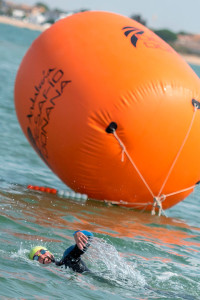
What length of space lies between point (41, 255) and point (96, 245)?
0.83 m

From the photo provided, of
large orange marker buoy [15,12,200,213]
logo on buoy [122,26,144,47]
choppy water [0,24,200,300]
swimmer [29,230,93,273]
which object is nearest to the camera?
choppy water [0,24,200,300]

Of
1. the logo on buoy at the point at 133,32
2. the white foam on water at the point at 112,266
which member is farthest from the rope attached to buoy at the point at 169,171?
the white foam on water at the point at 112,266

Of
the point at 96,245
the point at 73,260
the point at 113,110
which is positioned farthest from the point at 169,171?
the point at 73,260

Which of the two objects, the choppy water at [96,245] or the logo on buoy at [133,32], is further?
the logo on buoy at [133,32]

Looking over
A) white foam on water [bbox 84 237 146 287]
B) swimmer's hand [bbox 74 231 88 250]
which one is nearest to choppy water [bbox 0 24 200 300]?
white foam on water [bbox 84 237 146 287]

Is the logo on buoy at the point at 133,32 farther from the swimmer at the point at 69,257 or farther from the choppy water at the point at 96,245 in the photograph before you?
the swimmer at the point at 69,257

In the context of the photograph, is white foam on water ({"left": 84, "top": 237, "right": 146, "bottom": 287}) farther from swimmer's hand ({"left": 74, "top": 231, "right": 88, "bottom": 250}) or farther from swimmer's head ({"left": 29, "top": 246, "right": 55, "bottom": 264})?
swimmer's head ({"left": 29, "top": 246, "right": 55, "bottom": 264})

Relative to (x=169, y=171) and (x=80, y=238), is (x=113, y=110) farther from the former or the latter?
(x=80, y=238)

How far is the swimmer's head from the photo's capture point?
25.2ft

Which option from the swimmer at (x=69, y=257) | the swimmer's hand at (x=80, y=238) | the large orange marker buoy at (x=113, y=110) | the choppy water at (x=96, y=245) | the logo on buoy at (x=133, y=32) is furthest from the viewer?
the logo on buoy at (x=133, y=32)

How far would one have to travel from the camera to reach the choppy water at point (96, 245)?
716 centimetres

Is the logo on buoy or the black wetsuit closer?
the black wetsuit

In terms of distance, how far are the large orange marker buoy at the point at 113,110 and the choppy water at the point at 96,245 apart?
536mm

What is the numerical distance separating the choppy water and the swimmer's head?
0.08 meters
